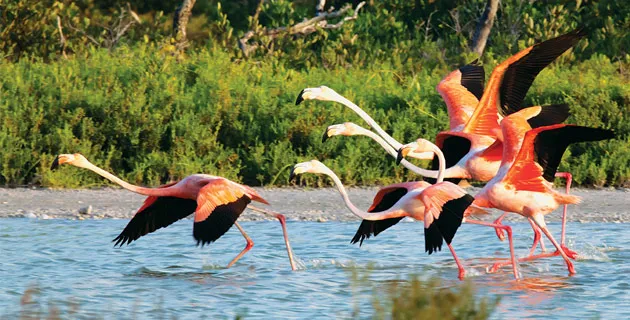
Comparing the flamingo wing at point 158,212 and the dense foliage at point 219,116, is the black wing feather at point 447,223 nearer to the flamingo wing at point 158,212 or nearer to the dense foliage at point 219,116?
the flamingo wing at point 158,212

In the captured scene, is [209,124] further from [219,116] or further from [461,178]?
[461,178]

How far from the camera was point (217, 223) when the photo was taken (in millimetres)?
7273

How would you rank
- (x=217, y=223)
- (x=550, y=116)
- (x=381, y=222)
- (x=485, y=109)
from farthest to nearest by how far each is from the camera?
(x=550, y=116) < (x=485, y=109) < (x=381, y=222) < (x=217, y=223)

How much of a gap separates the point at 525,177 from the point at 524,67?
141 centimetres

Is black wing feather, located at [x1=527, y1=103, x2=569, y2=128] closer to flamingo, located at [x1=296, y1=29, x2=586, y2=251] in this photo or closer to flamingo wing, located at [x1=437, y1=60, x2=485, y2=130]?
flamingo, located at [x1=296, y1=29, x2=586, y2=251]

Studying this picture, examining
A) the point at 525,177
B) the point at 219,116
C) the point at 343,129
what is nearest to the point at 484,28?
the point at 219,116

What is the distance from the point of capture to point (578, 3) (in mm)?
16703

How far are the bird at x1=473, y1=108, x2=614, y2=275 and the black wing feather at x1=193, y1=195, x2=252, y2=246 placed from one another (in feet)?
5.41

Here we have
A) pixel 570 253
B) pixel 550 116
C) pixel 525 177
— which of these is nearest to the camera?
pixel 525 177

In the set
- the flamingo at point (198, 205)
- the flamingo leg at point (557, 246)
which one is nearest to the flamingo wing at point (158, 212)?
the flamingo at point (198, 205)

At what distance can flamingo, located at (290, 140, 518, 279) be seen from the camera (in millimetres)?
7285

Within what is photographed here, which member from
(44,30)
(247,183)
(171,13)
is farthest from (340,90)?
(171,13)

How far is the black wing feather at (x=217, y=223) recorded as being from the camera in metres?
7.18

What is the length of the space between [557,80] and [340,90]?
2.20 meters
